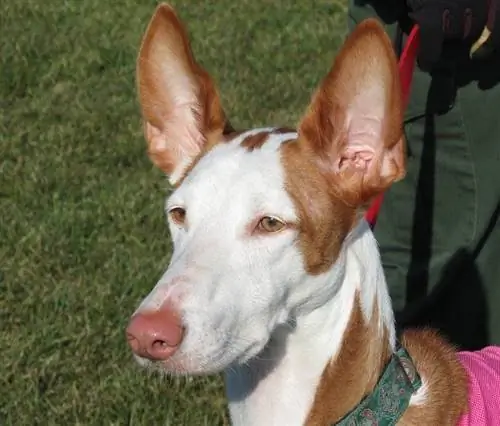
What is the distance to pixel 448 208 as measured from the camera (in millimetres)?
5520

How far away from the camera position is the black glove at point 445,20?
4.23 meters

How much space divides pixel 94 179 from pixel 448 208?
120 inches

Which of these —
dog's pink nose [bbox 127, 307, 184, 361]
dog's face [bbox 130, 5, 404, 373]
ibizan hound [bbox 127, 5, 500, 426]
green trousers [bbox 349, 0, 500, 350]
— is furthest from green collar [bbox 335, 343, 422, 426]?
green trousers [bbox 349, 0, 500, 350]

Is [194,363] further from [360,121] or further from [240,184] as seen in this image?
[360,121]

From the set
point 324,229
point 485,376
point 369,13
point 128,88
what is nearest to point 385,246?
point 369,13

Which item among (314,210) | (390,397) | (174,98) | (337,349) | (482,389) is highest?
(174,98)

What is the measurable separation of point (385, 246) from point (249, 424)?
2.25 m

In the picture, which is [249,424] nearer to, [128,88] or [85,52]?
[128,88]

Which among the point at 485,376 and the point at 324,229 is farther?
the point at 485,376

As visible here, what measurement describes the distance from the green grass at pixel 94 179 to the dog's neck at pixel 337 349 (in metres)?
1.67

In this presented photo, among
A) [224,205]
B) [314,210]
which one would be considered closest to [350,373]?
[314,210]

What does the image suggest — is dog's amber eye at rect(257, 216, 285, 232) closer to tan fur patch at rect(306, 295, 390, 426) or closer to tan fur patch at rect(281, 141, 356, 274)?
tan fur patch at rect(281, 141, 356, 274)

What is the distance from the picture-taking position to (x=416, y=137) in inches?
216

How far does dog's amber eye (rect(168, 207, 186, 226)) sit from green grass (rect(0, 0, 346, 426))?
191 centimetres
